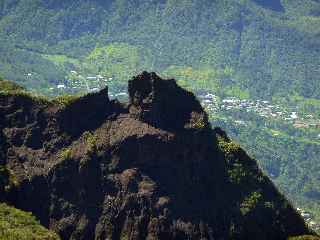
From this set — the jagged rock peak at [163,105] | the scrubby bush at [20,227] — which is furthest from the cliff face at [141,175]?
the scrubby bush at [20,227]

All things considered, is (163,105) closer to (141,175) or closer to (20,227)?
(141,175)

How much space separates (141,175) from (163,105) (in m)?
6.81

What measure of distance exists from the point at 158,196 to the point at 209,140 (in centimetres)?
717

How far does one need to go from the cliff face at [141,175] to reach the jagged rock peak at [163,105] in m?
0.09

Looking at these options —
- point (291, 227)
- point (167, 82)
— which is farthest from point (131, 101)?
point (291, 227)

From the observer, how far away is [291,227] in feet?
199

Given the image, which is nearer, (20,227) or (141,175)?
(20,227)

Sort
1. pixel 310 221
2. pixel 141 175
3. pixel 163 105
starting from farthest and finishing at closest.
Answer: pixel 310 221 < pixel 163 105 < pixel 141 175

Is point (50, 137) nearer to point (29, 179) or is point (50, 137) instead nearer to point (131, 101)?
point (29, 179)

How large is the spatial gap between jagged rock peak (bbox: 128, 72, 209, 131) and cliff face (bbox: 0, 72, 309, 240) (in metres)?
0.09

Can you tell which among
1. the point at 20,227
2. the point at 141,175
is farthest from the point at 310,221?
the point at 20,227

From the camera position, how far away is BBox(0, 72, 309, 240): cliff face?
5675 cm

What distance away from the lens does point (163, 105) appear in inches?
2367

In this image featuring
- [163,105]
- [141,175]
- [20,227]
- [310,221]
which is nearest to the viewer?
[20,227]
